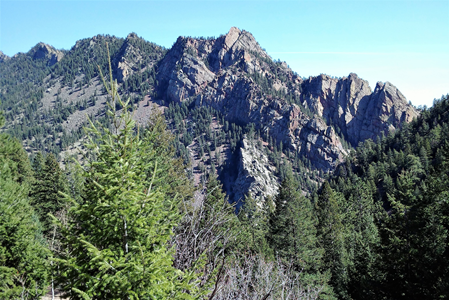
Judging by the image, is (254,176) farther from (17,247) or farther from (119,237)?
(119,237)

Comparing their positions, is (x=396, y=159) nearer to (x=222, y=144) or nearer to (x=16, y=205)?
(x=16, y=205)

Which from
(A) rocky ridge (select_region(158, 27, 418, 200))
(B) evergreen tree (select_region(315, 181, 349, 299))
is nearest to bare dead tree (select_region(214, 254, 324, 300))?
(B) evergreen tree (select_region(315, 181, 349, 299))

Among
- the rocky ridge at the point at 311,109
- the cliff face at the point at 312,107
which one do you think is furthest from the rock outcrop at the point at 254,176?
the cliff face at the point at 312,107

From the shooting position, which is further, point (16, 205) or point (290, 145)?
point (290, 145)

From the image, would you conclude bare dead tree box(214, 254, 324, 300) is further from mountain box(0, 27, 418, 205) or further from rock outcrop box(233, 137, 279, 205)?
mountain box(0, 27, 418, 205)

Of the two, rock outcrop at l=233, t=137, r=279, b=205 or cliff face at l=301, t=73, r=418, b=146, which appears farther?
cliff face at l=301, t=73, r=418, b=146

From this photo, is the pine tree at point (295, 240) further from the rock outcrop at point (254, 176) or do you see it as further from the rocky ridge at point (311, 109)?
the rocky ridge at point (311, 109)

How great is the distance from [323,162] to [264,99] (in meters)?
55.7

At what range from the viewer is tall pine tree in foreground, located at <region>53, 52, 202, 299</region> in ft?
14.7

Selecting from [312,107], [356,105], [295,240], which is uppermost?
[356,105]

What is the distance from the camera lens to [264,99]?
586 feet

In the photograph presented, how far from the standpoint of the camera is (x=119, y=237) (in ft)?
16.1

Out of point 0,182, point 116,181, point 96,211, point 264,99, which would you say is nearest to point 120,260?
point 96,211

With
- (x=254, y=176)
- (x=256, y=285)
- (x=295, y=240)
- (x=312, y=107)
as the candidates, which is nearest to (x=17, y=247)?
(x=256, y=285)
